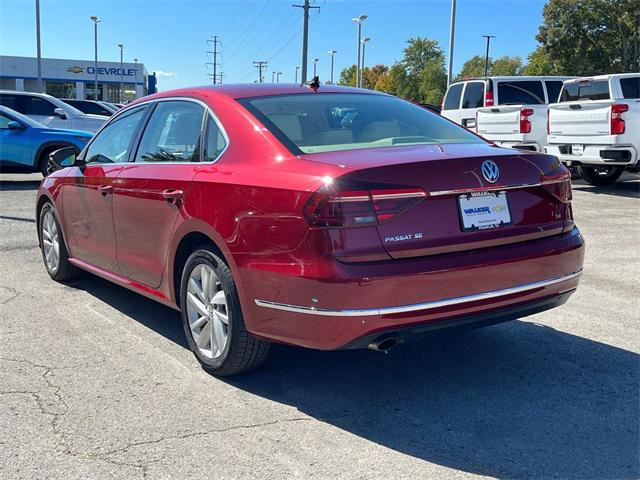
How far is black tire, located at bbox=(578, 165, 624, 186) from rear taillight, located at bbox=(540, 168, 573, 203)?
1073 cm

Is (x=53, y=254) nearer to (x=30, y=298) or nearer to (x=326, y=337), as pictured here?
(x=30, y=298)

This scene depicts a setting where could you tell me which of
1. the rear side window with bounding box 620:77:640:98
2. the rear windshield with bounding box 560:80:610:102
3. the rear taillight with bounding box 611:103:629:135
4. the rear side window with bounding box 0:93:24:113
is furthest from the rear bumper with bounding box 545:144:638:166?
the rear side window with bounding box 0:93:24:113

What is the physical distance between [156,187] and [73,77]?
73.9 m

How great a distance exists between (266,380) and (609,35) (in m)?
50.8

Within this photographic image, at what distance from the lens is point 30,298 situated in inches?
223

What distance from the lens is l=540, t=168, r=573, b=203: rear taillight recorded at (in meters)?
3.71

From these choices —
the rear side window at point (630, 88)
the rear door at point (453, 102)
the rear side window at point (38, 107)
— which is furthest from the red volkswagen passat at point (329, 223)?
the rear side window at point (38, 107)

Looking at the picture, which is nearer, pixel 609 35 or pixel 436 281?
pixel 436 281

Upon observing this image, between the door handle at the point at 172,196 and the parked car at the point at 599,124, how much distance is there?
9681 millimetres

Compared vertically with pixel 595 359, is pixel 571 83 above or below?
above

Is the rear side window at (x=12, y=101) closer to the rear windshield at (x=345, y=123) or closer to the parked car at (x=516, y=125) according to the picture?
the parked car at (x=516, y=125)

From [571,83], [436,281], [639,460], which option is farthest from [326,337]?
[571,83]

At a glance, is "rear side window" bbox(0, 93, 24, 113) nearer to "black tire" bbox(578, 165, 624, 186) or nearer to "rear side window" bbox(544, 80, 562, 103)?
"rear side window" bbox(544, 80, 562, 103)

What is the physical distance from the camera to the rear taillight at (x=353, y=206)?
312 centimetres
